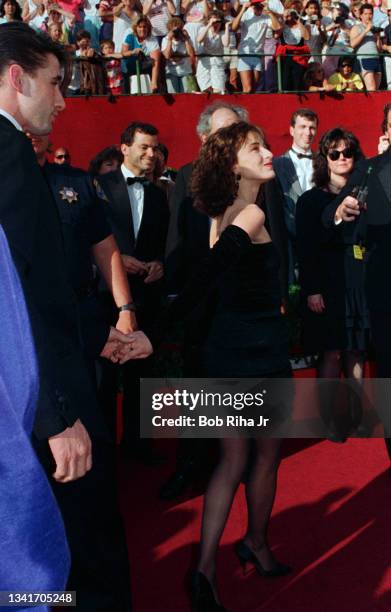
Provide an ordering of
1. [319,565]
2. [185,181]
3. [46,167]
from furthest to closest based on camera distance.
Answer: [185,181] < [319,565] < [46,167]

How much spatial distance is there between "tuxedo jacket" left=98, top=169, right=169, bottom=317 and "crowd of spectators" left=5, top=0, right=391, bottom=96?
23.6 feet

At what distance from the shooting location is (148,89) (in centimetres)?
1241

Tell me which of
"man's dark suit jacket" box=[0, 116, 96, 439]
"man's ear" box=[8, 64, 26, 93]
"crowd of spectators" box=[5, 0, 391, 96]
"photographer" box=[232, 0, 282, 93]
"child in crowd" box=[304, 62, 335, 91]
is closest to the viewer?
"man's dark suit jacket" box=[0, 116, 96, 439]

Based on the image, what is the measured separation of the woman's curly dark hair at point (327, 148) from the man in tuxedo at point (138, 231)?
970mm

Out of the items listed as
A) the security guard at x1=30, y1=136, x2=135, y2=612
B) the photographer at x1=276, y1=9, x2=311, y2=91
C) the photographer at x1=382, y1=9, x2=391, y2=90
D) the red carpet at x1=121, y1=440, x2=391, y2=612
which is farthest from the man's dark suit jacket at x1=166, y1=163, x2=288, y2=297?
the photographer at x1=382, y1=9, x2=391, y2=90

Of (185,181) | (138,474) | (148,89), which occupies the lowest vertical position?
(138,474)

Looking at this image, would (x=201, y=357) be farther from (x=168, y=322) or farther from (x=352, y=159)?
(x=352, y=159)

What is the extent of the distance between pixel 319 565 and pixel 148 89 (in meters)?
10.2

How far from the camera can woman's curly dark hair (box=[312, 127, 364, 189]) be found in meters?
4.82

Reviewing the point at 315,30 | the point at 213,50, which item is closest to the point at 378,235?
the point at 213,50

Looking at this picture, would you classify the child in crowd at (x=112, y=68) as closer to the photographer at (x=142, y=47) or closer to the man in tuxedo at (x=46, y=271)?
the photographer at (x=142, y=47)

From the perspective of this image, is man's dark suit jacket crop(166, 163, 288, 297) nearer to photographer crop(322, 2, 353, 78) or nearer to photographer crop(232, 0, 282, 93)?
photographer crop(232, 0, 282, 93)

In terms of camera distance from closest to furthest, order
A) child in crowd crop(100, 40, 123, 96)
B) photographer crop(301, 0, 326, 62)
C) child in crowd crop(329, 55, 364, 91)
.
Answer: child in crowd crop(100, 40, 123, 96)
photographer crop(301, 0, 326, 62)
child in crowd crop(329, 55, 364, 91)

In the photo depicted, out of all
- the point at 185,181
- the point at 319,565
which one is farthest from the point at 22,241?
the point at 185,181
